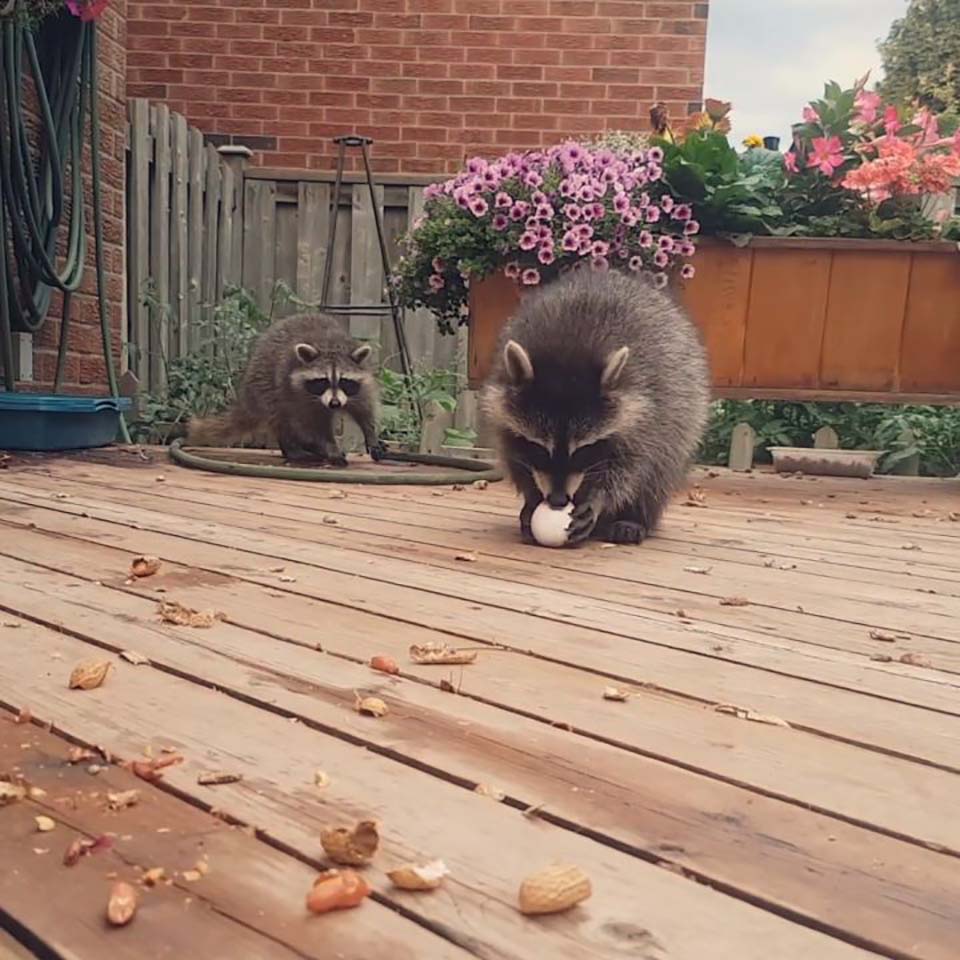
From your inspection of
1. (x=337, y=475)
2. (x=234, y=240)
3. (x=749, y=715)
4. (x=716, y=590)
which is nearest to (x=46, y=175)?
(x=337, y=475)

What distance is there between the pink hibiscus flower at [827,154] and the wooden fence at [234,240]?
108 inches

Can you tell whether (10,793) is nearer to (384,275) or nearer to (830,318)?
(830,318)

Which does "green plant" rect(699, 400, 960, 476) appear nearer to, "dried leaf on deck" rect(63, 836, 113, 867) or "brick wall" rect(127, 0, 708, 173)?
"brick wall" rect(127, 0, 708, 173)

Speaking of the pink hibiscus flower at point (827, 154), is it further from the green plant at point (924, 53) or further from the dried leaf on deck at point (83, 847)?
the green plant at point (924, 53)

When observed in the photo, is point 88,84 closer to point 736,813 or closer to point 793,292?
point 793,292

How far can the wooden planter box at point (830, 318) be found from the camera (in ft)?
15.6

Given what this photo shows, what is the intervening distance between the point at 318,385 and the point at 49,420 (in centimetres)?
125

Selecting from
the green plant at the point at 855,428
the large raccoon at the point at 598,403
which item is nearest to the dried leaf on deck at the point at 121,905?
the large raccoon at the point at 598,403

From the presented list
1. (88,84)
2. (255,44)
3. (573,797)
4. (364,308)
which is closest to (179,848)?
(573,797)

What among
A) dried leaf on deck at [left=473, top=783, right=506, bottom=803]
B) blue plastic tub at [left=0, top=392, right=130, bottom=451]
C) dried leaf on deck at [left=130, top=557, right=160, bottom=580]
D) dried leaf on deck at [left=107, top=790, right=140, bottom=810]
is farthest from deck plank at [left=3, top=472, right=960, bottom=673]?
blue plastic tub at [left=0, top=392, right=130, bottom=451]

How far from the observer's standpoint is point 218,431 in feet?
19.1

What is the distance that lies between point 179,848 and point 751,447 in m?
5.19

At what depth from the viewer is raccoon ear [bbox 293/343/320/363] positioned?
210 inches

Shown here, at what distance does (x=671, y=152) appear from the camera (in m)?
4.77
